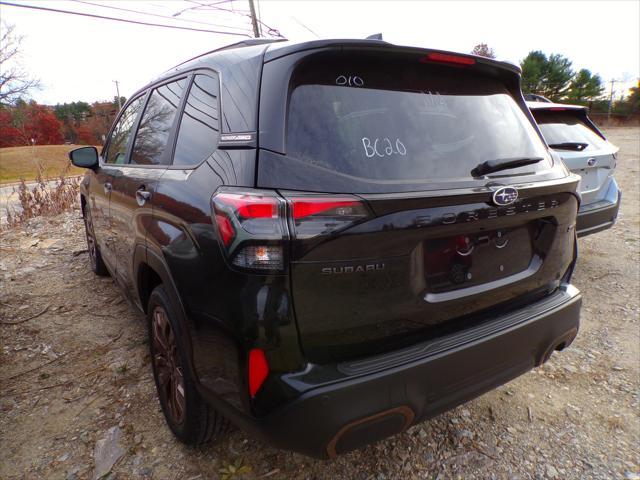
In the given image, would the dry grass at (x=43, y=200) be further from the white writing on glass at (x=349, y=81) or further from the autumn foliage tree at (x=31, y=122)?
the autumn foliage tree at (x=31, y=122)

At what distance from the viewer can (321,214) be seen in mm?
1406

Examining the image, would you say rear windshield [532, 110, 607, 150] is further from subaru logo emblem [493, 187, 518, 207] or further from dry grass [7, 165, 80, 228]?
dry grass [7, 165, 80, 228]

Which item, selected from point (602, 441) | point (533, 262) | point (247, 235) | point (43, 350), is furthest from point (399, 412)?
point (43, 350)

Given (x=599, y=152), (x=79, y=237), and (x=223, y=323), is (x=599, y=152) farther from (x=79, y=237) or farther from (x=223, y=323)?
(x=79, y=237)

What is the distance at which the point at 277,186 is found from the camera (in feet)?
4.74

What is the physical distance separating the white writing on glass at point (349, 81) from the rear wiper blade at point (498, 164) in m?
0.58

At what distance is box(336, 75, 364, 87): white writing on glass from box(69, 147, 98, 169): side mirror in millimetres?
2654

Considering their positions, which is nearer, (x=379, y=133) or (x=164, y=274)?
(x=379, y=133)

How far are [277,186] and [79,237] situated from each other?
6.34m

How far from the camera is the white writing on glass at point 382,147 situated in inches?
62.1

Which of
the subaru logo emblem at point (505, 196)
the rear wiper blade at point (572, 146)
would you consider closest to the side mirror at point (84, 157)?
the subaru logo emblem at point (505, 196)

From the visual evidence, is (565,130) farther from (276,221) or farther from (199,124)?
(276,221)

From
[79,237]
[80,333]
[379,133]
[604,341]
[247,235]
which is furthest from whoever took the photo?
[79,237]

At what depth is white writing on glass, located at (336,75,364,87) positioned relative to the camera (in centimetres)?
163
